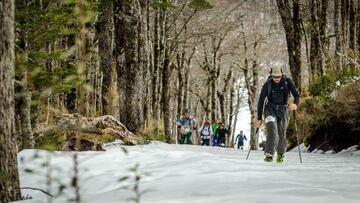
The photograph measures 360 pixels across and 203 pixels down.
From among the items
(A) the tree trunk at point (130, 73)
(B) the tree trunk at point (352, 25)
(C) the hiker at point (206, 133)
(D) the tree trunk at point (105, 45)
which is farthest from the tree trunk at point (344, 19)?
(A) the tree trunk at point (130, 73)

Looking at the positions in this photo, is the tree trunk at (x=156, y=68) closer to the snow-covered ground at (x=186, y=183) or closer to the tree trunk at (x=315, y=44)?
the tree trunk at (x=315, y=44)

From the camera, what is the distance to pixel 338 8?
770 inches

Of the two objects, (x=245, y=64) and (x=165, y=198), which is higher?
(x=245, y=64)

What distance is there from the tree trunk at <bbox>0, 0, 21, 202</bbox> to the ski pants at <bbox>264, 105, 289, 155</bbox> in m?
5.63

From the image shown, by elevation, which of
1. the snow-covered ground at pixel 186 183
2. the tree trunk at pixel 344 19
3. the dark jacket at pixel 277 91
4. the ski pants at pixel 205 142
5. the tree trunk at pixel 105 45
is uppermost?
the tree trunk at pixel 344 19

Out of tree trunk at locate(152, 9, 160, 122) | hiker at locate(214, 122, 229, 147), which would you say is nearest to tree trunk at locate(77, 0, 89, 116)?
tree trunk at locate(152, 9, 160, 122)

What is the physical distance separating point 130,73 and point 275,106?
451 centimetres

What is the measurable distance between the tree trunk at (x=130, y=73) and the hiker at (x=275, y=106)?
4.07m

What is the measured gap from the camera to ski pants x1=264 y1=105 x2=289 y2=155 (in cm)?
863

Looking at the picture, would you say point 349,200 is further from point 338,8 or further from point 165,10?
point 165,10

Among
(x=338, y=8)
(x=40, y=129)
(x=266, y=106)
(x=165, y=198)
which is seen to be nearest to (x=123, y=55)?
(x=40, y=129)

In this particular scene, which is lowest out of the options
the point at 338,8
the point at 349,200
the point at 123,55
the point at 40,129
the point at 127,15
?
the point at 349,200

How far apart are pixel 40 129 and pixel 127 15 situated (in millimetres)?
3578

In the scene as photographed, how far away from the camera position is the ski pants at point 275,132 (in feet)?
28.3
